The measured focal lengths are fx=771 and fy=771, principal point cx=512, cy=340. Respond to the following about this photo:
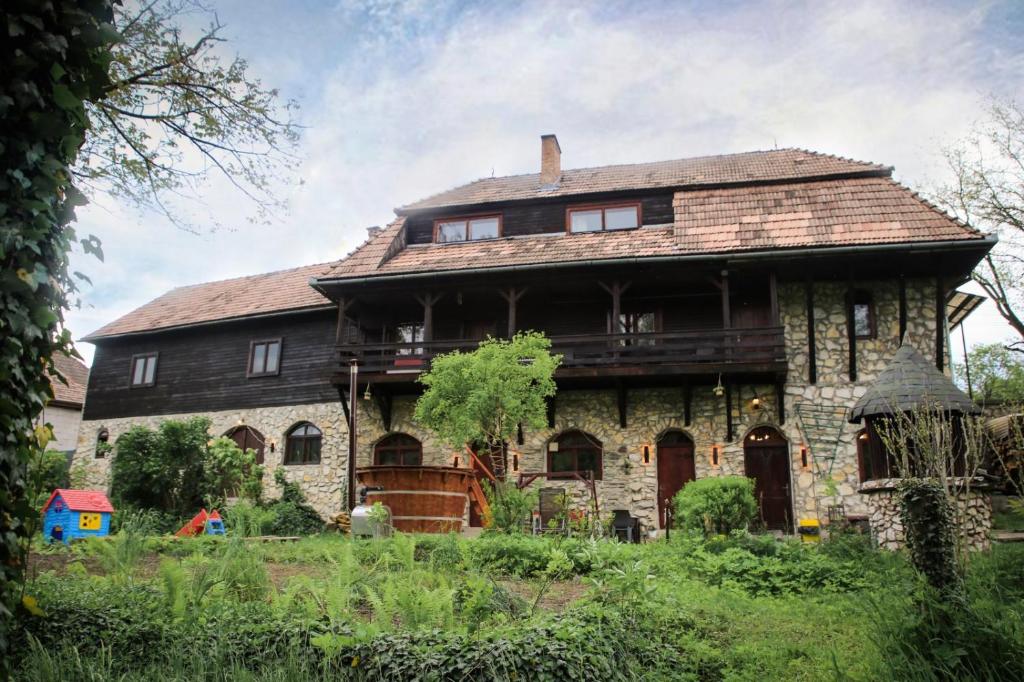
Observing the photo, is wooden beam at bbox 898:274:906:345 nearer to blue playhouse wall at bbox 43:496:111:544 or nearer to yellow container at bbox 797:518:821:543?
yellow container at bbox 797:518:821:543

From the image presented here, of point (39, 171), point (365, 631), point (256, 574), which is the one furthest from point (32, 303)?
point (256, 574)

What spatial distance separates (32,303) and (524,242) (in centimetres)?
1625

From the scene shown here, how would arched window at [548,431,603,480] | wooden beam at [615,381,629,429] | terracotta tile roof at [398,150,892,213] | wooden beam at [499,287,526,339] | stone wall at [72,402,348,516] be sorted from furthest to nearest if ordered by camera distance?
stone wall at [72,402,348,516] → terracotta tile roof at [398,150,892,213] → arched window at [548,431,603,480] → wooden beam at [499,287,526,339] → wooden beam at [615,381,629,429]

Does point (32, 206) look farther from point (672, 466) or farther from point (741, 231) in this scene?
point (741, 231)

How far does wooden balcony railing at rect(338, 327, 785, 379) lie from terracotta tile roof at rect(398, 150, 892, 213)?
4.55 metres

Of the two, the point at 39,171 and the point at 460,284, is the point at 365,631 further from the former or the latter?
the point at 460,284

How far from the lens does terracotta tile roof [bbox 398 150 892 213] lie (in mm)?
19391

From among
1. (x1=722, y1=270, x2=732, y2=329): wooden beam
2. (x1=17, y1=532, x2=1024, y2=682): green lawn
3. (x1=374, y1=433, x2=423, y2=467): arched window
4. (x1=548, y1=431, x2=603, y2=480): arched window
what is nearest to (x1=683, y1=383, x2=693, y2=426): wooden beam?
(x1=722, y1=270, x2=732, y2=329): wooden beam

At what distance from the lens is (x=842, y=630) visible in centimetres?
691

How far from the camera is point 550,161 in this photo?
22.2 meters

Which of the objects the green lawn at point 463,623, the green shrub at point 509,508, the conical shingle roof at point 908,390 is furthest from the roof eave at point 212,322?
the conical shingle roof at point 908,390

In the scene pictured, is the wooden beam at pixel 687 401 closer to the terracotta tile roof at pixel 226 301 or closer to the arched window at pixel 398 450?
the arched window at pixel 398 450

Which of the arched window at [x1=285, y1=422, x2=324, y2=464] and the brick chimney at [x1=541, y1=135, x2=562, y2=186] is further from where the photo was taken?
the brick chimney at [x1=541, y1=135, x2=562, y2=186]

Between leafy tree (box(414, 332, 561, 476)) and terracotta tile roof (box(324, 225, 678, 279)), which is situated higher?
terracotta tile roof (box(324, 225, 678, 279))
